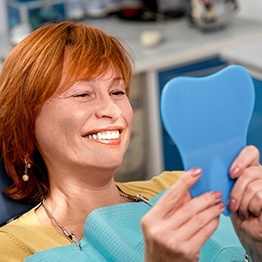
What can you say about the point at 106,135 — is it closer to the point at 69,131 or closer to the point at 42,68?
the point at 69,131

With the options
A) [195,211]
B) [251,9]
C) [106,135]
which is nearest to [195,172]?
[195,211]

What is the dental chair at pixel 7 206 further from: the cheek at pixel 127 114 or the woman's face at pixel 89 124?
the cheek at pixel 127 114

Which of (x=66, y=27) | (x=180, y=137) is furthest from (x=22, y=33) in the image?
(x=180, y=137)

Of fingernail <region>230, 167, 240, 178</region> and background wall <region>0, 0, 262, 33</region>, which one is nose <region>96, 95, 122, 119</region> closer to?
fingernail <region>230, 167, 240, 178</region>

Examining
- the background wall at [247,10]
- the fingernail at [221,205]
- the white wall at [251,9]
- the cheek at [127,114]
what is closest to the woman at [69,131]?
the cheek at [127,114]

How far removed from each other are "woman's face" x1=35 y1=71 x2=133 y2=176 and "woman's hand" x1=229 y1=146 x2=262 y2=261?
11.2 inches

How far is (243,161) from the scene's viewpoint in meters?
1.36

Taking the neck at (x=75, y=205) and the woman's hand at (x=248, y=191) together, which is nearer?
the woman's hand at (x=248, y=191)

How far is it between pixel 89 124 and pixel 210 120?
317 mm

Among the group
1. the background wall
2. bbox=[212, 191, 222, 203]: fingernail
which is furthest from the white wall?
bbox=[212, 191, 222, 203]: fingernail

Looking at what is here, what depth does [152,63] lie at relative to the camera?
127 inches

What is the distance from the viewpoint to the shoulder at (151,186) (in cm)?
180

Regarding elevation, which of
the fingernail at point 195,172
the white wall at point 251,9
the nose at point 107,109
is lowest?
the white wall at point 251,9

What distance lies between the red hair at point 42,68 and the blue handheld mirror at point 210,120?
1.08ft
